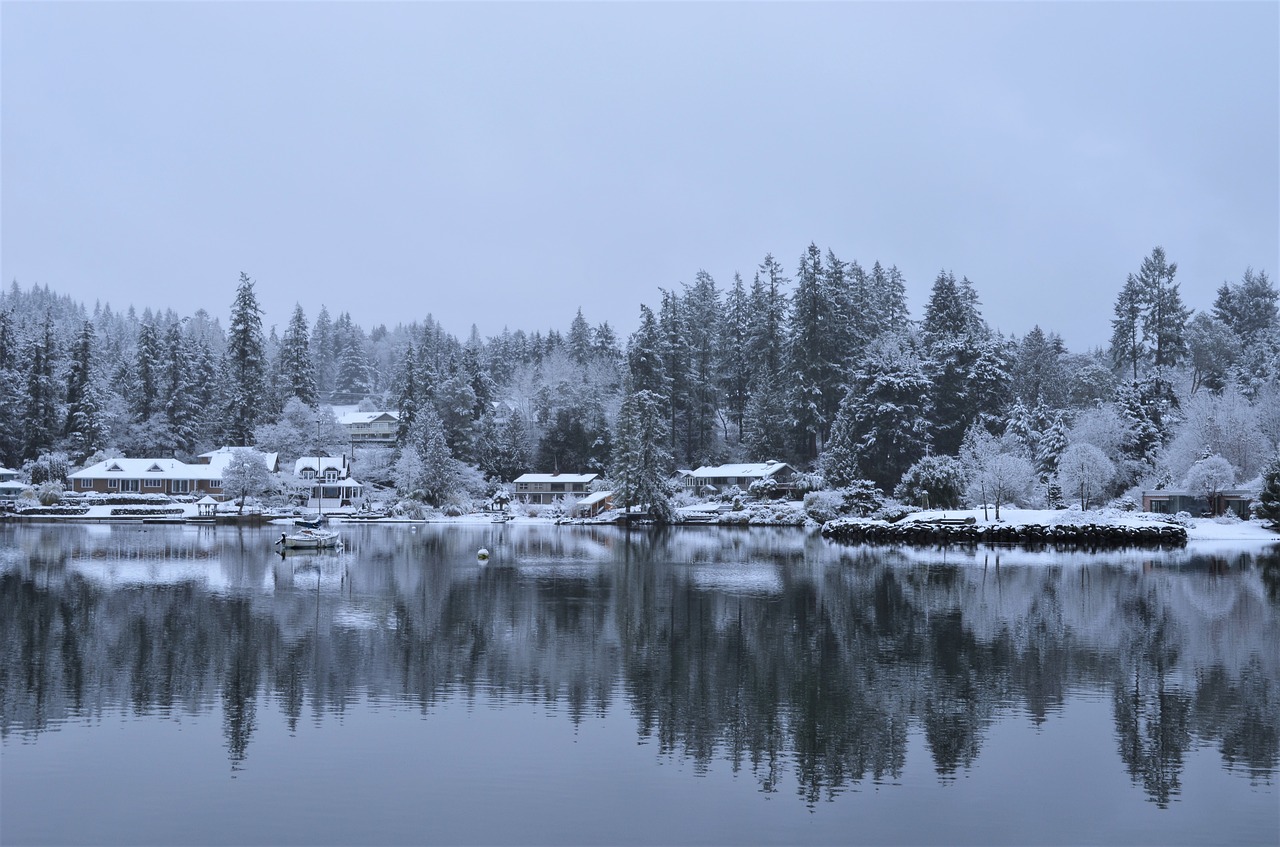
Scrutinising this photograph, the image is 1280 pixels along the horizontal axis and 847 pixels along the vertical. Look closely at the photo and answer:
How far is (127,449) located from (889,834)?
103 metres

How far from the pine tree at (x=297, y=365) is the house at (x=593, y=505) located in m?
36.1

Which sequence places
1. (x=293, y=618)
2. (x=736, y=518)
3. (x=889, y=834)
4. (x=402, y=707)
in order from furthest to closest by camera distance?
(x=736, y=518) → (x=293, y=618) → (x=402, y=707) → (x=889, y=834)

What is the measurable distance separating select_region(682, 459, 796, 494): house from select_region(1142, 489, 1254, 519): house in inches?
1143

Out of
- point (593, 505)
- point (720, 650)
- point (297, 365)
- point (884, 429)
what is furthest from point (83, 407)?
point (720, 650)

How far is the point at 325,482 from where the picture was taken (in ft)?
305

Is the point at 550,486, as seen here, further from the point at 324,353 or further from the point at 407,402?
the point at 324,353

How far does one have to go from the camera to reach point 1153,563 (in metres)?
43.8

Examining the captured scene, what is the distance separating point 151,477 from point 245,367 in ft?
57.5

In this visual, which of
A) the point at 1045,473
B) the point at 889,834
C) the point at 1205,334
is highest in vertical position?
the point at 1205,334

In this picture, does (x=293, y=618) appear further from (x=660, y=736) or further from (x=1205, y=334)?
(x=1205, y=334)

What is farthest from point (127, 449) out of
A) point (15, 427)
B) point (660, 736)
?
point (660, 736)

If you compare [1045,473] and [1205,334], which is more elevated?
[1205,334]

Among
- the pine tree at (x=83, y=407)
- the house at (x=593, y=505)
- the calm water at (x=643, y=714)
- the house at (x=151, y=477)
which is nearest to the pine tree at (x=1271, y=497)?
the calm water at (x=643, y=714)

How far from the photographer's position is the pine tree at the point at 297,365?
10725cm
